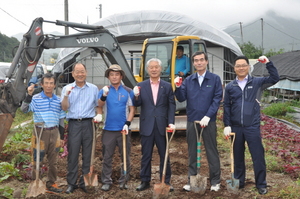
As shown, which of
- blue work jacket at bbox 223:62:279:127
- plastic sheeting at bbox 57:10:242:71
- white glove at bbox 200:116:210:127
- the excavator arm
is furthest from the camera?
plastic sheeting at bbox 57:10:242:71

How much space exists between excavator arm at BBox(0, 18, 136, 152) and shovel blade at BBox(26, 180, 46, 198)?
1.85m

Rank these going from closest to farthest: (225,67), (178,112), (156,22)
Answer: (178,112) < (156,22) < (225,67)

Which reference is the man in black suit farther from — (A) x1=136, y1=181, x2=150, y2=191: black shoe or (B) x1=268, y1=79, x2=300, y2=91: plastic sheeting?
(B) x1=268, y1=79, x2=300, y2=91: plastic sheeting

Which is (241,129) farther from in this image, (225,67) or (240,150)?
(225,67)

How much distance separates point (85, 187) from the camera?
4938 mm

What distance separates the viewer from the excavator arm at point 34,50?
6477 mm

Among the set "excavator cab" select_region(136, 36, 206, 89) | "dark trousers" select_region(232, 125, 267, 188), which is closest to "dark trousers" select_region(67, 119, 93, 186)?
"dark trousers" select_region(232, 125, 267, 188)

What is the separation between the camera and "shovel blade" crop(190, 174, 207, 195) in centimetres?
474

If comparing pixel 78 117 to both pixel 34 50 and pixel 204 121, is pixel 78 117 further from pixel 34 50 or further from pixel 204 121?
pixel 34 50

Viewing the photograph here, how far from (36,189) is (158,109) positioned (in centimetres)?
193

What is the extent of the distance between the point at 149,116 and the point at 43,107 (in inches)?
57.4

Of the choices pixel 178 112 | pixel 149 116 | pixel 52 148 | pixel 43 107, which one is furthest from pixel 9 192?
pixel 178 112

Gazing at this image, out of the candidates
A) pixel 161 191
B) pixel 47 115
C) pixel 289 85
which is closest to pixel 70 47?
pixel 47 115

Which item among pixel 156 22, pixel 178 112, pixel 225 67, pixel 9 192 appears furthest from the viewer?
pixel 225 67
